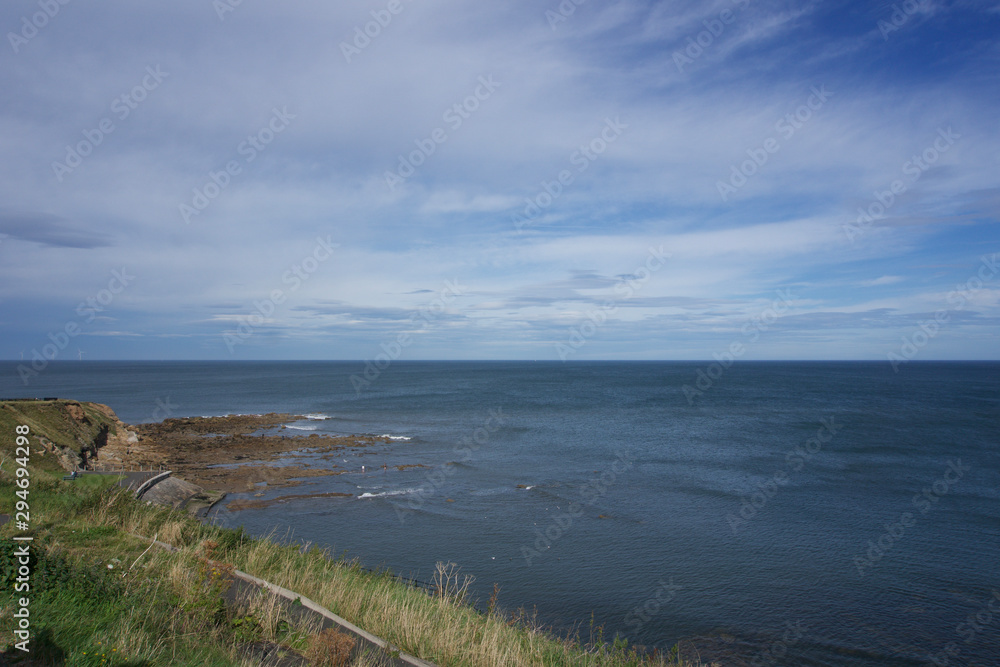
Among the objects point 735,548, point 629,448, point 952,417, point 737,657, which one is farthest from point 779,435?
point 737,657

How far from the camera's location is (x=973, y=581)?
61.2 feet

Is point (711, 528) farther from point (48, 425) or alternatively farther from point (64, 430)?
point (64, 430)

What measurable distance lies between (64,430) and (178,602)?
32437 mm

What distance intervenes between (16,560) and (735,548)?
70.2 ft

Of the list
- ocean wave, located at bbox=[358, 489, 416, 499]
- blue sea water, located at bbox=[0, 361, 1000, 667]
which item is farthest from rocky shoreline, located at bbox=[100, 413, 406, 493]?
ocean wave, located at bbox=[358, 489, 416, 499]

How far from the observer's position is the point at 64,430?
3319cm

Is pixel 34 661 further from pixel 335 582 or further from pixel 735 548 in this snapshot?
pixel 735 548

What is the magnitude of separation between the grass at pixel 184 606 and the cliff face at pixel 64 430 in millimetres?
14529

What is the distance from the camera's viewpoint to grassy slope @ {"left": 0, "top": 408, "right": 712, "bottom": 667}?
6.73 meters

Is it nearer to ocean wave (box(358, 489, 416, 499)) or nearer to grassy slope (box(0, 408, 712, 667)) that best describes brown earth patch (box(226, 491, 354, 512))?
ocean wave (box(358, 489, 416, 499))

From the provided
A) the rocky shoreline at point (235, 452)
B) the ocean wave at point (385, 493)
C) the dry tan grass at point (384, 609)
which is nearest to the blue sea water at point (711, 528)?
the ocean wave at point (385, 493)

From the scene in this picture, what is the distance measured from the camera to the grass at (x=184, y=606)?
664 cm

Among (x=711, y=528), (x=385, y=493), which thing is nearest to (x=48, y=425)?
(x=385, y=493)

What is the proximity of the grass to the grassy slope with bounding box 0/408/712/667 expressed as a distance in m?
0.02
